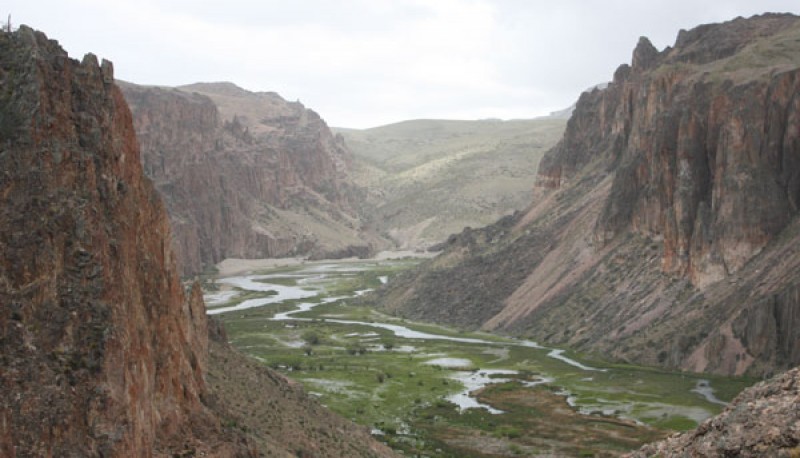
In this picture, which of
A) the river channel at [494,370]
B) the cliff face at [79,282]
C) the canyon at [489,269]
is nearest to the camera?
the cliff face at [79,282]

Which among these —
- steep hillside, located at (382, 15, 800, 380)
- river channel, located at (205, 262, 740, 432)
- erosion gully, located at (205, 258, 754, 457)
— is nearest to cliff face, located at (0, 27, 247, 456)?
erosion gully, located at (205, 258, 754, 457)

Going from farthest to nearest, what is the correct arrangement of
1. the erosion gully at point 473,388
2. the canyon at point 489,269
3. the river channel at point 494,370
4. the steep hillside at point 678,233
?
1. the steep hillside at point 678,233
2. the river channel at point 494,370
3. the erosion gully at point 473,388
4. the canyon at point 489,269

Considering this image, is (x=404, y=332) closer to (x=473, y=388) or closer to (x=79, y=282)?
(x=473, y=388)

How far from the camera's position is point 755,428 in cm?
1625

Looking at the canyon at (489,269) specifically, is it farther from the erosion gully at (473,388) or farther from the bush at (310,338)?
the bush at (310,338)

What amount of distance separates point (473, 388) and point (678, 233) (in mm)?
29572

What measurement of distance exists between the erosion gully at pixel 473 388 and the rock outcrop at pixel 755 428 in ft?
107

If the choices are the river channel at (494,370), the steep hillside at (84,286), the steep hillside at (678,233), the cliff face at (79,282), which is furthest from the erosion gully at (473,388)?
the cliff face at (79,282)

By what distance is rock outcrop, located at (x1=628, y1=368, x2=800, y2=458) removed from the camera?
15336 millimetres

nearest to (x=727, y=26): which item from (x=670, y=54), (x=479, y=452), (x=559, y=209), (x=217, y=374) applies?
(x=670, y=54)

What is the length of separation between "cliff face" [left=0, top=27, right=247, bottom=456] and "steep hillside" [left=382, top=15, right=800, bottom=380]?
51442 mm

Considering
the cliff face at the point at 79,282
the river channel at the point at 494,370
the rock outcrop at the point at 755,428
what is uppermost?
the cliff face at the point at 79,282

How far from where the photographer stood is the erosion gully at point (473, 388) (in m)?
55.1

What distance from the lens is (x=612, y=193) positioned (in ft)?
352
